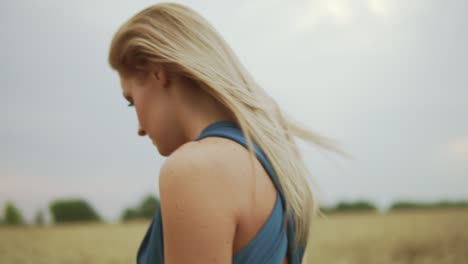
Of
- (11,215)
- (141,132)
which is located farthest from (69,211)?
(141,132)

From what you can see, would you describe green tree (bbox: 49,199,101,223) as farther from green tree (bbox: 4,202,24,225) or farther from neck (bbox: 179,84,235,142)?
neck (bbox: 179,84,235,142)

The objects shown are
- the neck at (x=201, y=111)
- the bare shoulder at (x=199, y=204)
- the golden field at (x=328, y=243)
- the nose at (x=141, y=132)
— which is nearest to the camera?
the bare shoulder at (x=199, y=204)

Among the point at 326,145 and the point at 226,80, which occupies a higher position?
the point at 226,80

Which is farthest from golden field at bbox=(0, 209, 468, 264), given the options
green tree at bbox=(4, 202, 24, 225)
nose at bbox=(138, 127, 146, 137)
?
nose at bbox=(138, 127, 146, 137)

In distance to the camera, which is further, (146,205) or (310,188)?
(146,205)

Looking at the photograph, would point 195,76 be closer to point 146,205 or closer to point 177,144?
point 177,144

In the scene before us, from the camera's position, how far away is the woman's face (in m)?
1.66

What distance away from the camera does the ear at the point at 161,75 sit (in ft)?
5.32

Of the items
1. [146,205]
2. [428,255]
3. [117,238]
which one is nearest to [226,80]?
[146,205]

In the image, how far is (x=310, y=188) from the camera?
1.68 metres

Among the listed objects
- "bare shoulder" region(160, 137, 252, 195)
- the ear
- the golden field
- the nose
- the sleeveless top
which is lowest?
the golden field

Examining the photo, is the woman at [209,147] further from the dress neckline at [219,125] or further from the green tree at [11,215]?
the green tree at [11,215]

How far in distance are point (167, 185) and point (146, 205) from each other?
5157 millimetres

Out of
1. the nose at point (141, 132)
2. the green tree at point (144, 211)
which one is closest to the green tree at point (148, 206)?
the green tree at point (144, 211)
